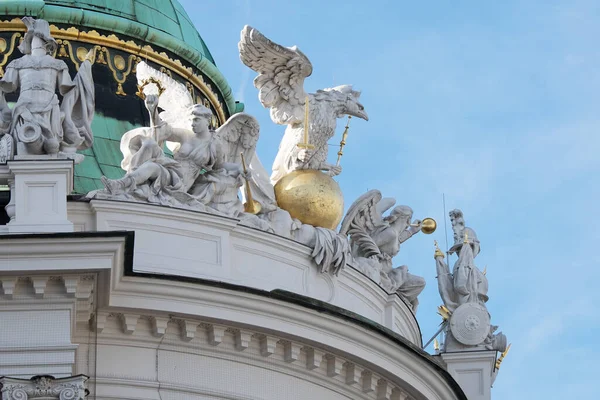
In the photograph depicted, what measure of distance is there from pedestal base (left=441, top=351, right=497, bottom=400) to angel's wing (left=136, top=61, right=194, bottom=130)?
16.8 feet

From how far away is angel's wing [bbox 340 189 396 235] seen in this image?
29.9 meters

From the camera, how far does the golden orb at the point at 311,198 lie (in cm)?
2886

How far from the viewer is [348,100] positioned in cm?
3016

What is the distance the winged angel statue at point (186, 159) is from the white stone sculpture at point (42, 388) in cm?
350

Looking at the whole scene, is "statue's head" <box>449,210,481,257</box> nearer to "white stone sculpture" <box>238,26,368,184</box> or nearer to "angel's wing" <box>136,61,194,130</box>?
"white stone sculpture" <box>238,26,368,184</box>

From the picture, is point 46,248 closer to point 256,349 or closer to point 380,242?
point 256,349

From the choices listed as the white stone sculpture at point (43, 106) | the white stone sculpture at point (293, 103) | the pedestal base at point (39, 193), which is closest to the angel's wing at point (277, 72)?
the white stone sculpture at point (293, 103)

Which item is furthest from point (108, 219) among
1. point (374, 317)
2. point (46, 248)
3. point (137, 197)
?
point (374, 317)

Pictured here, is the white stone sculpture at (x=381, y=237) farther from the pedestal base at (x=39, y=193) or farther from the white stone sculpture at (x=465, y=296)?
the pedestal base at (x=39, y=193)

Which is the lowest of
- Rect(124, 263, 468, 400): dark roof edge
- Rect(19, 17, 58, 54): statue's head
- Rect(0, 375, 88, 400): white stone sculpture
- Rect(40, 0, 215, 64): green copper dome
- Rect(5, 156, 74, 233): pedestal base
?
Rect(0, 375, 88, 400): white stone sculpture

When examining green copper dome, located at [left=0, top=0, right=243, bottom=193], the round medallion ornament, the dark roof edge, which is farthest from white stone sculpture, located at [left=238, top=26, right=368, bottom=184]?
the dark roof edge

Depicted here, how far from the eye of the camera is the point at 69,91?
88.3ft

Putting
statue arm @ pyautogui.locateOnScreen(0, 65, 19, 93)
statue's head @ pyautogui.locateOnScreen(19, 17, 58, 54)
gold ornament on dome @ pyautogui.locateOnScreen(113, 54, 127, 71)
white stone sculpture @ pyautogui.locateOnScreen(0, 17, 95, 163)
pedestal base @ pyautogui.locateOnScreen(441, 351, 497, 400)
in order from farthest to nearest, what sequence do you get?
1. gold ornament on dome @ pyautogui.locateOnScreen(113, 54, 127, 71)
2. pedestal base @ pyautogui.locateOnScreen(441, 351, 497, 400)
3. statue's head @ pyautogui.locateOnScreen(19, 17, 58, 54)
4. statue arm @ pyautogui.locateOnScreen(0, 65, 19, 93)
5. white stone sculpture @ pyautogui.locateOnScreen(0, 17, 95, 163)

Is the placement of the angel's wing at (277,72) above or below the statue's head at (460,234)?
above
